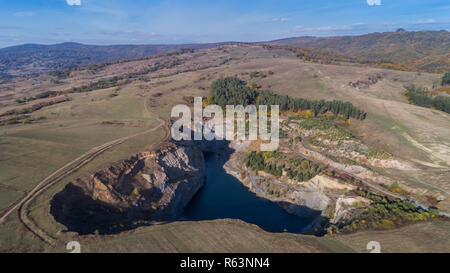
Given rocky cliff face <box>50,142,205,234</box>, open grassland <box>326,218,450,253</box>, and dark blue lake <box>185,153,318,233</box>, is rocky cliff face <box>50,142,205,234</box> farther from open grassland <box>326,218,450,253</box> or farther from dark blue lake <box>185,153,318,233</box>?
open grassland <box>326,218,450,253</box>

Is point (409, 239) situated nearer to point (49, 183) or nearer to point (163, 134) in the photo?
point (163, 134)

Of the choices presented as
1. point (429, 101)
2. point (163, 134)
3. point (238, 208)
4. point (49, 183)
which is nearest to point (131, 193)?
point (49, 183)

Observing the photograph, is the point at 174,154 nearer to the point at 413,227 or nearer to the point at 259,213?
the point at 259,213

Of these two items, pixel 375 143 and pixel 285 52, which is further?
pixel 285 52

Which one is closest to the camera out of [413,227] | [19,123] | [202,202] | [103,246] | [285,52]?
[103,246]

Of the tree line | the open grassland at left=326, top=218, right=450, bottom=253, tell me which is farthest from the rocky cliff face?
the tree line

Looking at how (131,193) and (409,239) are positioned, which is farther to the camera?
(131,193)

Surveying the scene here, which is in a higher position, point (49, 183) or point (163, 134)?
point (163, 134)
